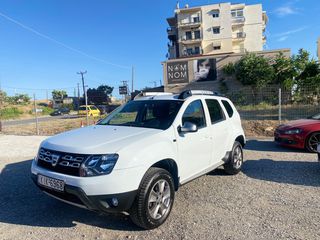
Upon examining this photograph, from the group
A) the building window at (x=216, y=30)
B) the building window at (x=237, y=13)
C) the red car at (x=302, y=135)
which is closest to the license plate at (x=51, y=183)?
the red car at (x=302, y=135)

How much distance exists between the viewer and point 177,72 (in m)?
34.5

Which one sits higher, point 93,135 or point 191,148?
point 93,135

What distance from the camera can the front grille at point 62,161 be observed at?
3.09 metres

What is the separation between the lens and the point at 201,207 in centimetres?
398

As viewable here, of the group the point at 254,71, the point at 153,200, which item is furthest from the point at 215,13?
the point at 153,200

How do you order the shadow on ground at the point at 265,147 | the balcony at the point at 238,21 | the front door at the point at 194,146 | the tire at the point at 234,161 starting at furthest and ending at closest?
the balcony at the point at 238,21, the shadow on ground at the point at 265,147, the tire at the point at 234,161, the front door at the point at 194,146

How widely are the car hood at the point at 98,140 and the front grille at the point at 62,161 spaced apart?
0.06 m

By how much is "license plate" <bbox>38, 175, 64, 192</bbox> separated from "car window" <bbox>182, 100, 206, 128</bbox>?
2.04 m

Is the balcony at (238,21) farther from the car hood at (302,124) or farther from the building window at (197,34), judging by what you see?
the car hood at (302,124)

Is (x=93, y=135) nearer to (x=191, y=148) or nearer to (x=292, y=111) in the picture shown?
(x=191, y=148)

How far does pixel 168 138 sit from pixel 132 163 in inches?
30.8

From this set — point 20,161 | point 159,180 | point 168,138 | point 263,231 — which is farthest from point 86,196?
point 20,161

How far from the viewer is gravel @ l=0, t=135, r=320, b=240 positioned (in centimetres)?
327

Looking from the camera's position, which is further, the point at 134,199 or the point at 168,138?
the point at 168,138
